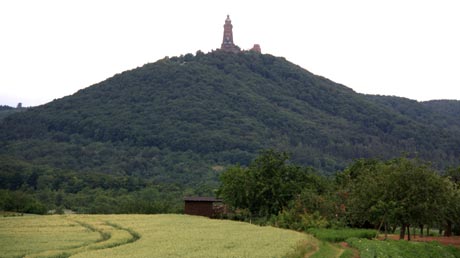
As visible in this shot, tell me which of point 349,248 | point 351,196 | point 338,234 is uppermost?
point 351,196

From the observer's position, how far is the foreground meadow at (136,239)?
125 ft

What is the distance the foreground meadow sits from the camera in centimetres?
3806

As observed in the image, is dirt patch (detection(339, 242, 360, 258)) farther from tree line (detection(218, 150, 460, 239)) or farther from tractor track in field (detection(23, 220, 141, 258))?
tractor track in field (detection(23, 220, 141, 258))

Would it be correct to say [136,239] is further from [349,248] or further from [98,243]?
[349,248]

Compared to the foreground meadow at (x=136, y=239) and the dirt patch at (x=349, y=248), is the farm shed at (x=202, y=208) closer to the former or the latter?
the foreground meadow at (x=136, y=239)

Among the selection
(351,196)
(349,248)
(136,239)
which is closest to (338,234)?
(349,248)

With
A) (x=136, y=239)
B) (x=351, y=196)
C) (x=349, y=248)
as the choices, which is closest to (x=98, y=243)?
(x=136, y=239)

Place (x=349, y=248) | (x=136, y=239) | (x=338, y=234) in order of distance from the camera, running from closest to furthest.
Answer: (x=349, y=248), (x=136, y=239), (x=338, y=234)

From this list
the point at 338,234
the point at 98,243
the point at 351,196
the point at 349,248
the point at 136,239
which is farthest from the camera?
the point at 351,196

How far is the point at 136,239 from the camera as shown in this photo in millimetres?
48312

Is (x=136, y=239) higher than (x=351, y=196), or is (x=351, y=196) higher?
(x=351, y=196)

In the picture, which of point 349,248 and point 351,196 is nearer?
point 349,248

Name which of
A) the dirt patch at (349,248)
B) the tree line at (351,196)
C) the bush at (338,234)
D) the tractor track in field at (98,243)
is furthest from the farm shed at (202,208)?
the dirt patch at (349,248)

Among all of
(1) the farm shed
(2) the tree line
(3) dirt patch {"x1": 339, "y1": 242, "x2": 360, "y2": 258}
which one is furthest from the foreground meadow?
(1) the farm shed
